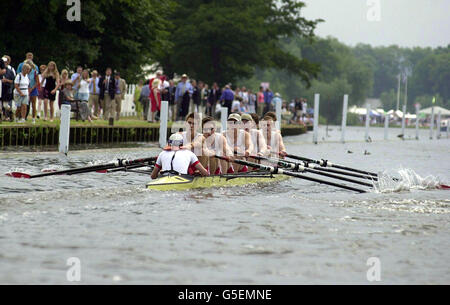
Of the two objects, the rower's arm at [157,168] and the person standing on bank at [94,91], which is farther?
the person standing on bank at [94,91]

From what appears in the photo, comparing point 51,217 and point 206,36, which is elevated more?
point 206,36

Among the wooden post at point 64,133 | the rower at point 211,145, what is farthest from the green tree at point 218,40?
the rower at point 211,145

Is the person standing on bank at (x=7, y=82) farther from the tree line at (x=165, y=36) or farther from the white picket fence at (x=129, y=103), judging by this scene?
the white picket fence at (x=129, y=103)

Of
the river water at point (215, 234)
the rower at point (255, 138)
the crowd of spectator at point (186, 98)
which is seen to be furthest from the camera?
the crowd of spectator at point (186, 98)

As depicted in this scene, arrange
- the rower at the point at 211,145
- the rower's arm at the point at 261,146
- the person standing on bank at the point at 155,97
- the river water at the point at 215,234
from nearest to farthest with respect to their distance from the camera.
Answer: the river water at the point at 215,234 → the rower at the point at 211,145 → the rower's arm at the point at 261,146 → the person standing on bank at the point at 155,97

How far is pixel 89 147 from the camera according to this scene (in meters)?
25.1

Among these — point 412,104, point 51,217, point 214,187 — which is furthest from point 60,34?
point 412,104

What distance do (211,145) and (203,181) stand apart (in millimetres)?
987

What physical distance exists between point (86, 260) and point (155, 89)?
23520 mm

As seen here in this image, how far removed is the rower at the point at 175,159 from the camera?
15023 millimetres

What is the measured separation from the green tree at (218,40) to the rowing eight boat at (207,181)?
38.1 m

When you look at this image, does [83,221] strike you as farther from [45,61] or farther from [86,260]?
[45,61]

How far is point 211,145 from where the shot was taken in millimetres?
16453
